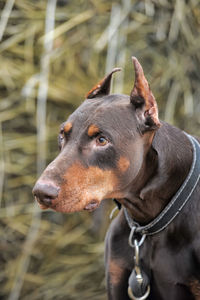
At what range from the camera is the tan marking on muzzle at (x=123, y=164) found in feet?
7.48

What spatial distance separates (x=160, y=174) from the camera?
95.4 inches

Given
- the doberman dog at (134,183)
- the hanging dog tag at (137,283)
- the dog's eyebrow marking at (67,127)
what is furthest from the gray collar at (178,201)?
the dog's eyebrow marking at (67,127)

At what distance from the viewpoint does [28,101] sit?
391 cm

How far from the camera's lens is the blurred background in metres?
3.89

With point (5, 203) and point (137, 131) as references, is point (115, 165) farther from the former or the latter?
point (5, 203)

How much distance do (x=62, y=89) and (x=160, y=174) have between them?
1675mm

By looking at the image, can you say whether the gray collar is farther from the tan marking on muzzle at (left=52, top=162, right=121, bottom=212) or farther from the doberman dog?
the tan marking on muzzle at (left=52, top=162, right=121, bottom=212)

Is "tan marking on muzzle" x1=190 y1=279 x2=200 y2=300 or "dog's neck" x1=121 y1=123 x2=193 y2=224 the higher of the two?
"dog's neck" x1=121 y1=123 x2=193 y2=224

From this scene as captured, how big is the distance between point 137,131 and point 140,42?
1.84 metres

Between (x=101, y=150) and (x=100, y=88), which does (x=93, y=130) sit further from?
(x=100, y=88)

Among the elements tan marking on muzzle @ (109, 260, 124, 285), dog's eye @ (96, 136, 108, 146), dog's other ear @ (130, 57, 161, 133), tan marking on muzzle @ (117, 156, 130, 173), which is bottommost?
tan marking on muzzle @ (109, 260, 124, 285)

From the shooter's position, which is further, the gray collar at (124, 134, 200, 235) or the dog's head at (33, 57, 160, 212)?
the gray collar at (124, 134, 200, 235)

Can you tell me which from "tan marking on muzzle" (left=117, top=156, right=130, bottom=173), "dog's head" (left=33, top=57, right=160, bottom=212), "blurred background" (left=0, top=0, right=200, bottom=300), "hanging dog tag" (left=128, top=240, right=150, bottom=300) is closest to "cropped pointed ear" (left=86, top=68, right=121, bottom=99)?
"dog's head" (left=33, top=57, right=160, bottom=212)

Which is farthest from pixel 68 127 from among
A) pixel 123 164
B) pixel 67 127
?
pixel 123 164
